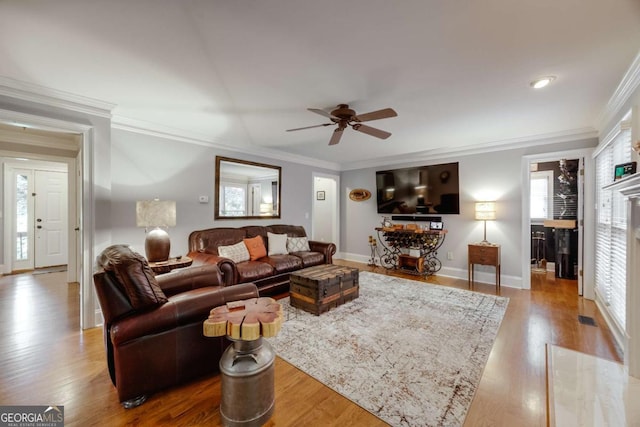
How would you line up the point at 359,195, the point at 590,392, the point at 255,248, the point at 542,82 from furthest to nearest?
the point at 359,195
the point at 255,248
the point at 542,82
the point at 590,392

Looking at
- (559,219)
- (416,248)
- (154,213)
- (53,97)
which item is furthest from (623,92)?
(53,97)

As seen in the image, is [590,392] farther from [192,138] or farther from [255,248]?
[192,138]

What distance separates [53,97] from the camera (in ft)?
8.30

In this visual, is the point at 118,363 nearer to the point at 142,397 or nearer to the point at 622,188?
the point at 142,397

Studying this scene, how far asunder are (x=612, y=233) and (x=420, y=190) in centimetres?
Result: 268

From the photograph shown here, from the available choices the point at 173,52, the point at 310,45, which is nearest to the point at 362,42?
the point at 310,45

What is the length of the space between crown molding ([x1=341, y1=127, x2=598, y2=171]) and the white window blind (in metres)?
0.46

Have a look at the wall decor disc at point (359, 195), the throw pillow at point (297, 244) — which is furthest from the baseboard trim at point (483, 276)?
the throw pillow at point (297, 244)

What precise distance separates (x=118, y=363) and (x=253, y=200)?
11.0 ft

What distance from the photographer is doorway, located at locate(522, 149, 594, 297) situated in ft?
11.9

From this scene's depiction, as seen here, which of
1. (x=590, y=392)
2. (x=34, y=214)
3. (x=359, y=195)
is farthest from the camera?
(x=359, y=195)

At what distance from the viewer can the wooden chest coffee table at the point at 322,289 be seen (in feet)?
9.84

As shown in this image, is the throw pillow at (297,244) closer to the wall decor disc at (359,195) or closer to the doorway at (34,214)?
the wall decor disc at (359,195)

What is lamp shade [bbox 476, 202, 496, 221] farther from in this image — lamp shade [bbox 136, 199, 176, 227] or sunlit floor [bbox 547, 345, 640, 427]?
lamp shade [bbox 136, 199, 176, 227]
